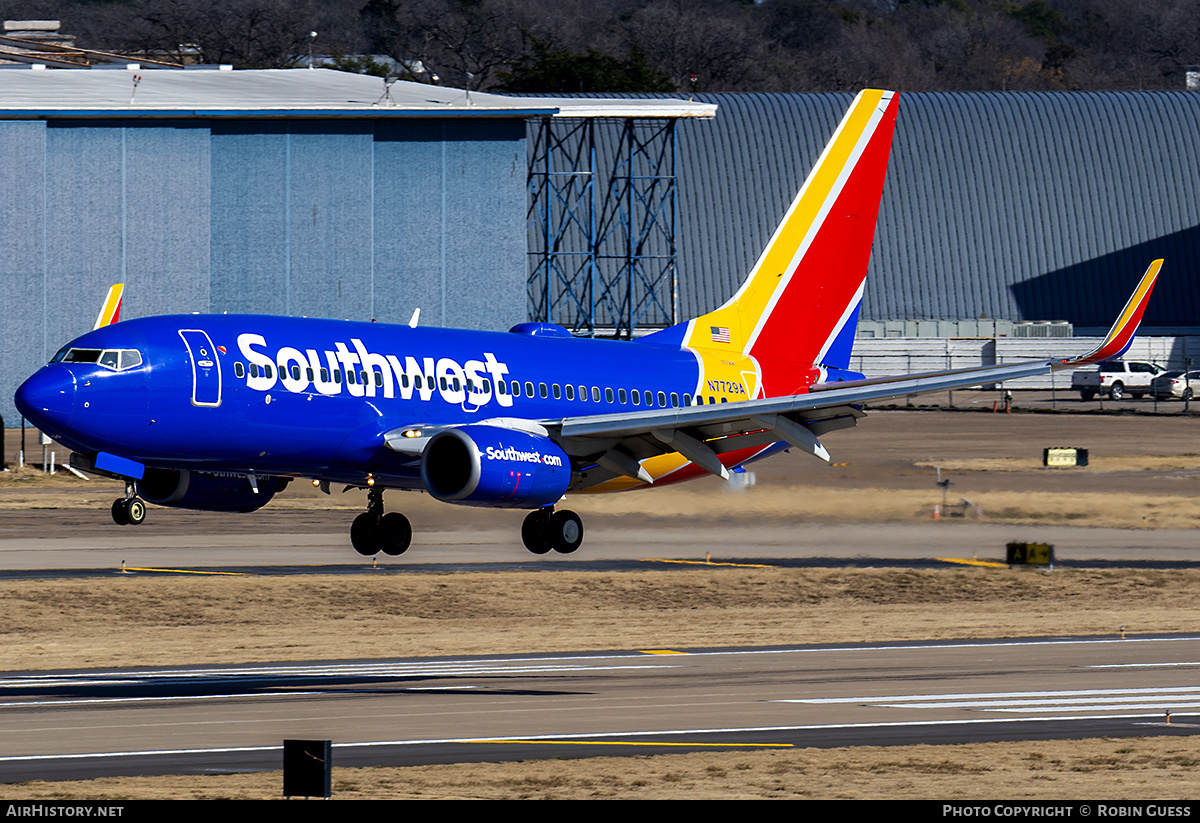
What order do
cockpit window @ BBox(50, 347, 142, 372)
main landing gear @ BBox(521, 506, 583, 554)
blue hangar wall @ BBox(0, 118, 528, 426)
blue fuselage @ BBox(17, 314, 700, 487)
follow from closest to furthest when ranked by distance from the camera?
blue fuselage @ BBox(17, 314, 700, 487)
cockpit window @ BBox(50, 347, 142, 372)
main landing gear @ BBox(521, 506, 583, 554)
blue hangar wall @ BBox(0, 118, 528, 426)

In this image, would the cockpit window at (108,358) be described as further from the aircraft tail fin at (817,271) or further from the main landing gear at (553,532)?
the aircraft tail fin at (817,271)

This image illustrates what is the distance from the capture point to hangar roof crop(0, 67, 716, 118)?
104 m

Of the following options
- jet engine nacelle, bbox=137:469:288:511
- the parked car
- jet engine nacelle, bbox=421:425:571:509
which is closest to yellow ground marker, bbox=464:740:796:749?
jet engine nacelle, bbox=421:425:571:509

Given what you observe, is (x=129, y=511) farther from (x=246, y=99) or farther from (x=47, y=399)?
(x=246, y=99)

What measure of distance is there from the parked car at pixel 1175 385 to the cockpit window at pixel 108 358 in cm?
11401

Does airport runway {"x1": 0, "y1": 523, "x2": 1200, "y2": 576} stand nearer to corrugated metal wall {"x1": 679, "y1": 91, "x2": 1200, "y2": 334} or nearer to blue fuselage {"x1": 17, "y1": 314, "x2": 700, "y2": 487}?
blue fuselage {"x1": 17, "y1": 314, "x2": 700, "y2": 487}

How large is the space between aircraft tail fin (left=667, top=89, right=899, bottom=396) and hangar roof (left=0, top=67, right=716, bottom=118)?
5112 cm

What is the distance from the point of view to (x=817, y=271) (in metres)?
57.0

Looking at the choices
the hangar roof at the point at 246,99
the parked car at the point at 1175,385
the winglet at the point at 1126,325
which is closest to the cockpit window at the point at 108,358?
the winglet at the point at 1126,325

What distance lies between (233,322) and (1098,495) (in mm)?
62511

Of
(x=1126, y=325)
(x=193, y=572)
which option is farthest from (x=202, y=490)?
(x=193, y=572)

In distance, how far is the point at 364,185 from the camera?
10694 centimetres

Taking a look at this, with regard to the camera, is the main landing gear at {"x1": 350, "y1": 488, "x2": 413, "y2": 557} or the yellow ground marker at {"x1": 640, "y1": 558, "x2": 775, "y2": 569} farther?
the yellow ground marker at {"x1": 640, "y1": 558, "x2": 775, "y2": 569}

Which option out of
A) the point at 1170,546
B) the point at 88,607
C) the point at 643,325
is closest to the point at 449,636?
the point at 88,607
